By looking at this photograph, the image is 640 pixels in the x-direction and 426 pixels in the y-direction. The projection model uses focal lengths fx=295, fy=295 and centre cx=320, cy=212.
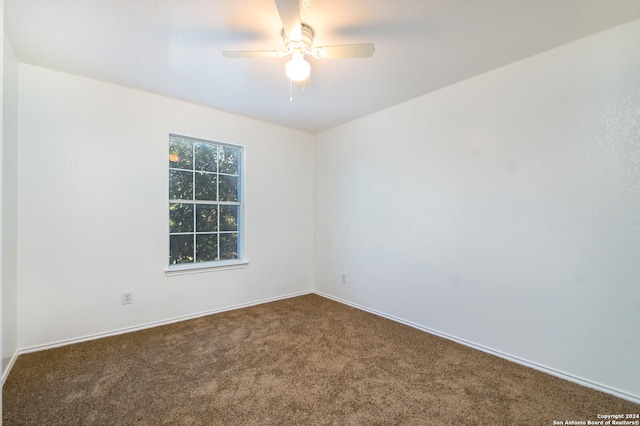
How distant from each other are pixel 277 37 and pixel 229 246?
2511 mm

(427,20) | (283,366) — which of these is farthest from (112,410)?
(427,20)

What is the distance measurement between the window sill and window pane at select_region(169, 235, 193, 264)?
85 mm

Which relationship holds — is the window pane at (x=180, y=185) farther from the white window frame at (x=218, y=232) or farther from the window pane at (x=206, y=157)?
the window pane at (x=206, y=157)

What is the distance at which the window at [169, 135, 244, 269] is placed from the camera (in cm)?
334

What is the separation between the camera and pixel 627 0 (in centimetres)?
176

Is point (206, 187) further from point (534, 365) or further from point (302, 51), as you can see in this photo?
point (534, 365)

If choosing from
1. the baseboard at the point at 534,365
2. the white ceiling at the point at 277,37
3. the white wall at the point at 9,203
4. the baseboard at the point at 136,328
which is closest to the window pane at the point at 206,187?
the white ceiling at the point at 277,37

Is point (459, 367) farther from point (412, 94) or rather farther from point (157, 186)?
point (157, 186)

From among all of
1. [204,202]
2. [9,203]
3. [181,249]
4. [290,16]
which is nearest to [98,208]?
[9,203]

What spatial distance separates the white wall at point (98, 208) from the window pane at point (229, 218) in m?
0.57

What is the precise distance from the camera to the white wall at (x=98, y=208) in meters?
2.54

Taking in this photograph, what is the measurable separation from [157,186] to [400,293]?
2.88m

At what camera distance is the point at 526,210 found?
238 cm

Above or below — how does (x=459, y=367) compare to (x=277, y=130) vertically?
below
